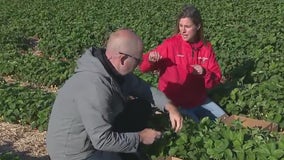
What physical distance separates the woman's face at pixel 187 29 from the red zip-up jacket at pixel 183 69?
0.10 meters

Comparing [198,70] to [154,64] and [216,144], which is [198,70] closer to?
[154,64]

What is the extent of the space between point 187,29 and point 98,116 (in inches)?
90.1

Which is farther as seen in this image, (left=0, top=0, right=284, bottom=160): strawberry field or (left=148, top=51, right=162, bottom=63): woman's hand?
(left=148, top=51, right=162, bottom=63): woman's hand

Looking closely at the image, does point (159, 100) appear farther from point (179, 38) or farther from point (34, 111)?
point (34, 111)

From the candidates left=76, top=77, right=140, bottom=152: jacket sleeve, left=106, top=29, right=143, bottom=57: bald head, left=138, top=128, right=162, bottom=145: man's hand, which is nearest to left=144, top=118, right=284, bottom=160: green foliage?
left=138, top=128, right=162, bottom=145: man's hand

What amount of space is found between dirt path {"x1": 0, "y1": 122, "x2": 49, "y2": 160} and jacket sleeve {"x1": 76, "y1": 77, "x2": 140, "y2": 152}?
196cm

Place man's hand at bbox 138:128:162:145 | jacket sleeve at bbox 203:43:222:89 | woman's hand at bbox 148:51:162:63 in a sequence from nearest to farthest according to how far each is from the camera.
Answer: man's hand at bbox 138:128:162:145
woman's hand at bbox 148:51:162:63
jacket sleeve at bbox 203:43:222:89

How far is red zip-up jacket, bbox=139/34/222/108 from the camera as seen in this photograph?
18.7 feet

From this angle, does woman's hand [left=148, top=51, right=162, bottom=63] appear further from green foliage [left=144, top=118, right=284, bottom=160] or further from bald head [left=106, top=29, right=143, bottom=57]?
bald head [left=106, top=29, right=143, bottom=57]

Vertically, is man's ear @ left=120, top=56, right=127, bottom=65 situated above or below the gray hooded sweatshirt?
above

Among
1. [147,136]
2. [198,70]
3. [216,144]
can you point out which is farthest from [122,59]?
[198,70]

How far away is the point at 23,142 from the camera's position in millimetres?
5953

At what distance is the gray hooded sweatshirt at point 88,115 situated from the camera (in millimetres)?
3557

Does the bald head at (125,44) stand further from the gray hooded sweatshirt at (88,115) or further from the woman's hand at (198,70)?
the woman's hand at (198,70)
